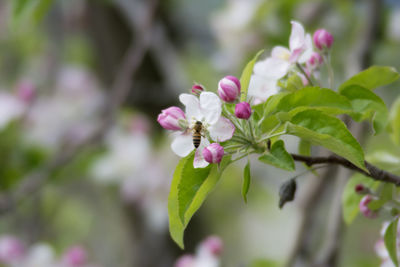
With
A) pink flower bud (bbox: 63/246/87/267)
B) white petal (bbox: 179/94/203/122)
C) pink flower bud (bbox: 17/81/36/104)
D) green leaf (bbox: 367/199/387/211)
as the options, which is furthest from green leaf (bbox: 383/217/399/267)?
pink flower bud (bbox: 17/81/36/104)

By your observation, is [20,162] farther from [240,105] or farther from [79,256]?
[240,105]

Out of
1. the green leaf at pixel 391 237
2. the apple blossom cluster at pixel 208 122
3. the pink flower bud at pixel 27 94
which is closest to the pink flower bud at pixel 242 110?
the apple blossom cluster at pixel 208 122

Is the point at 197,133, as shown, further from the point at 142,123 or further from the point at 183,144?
the point at 142,123

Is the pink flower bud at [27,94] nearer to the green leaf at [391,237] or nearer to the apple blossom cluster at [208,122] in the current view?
the apple blossom cluster at [208,122]

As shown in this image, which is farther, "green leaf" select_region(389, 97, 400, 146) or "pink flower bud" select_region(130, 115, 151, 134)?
"pink flower bud" select_region(130, 115, 151, 134)

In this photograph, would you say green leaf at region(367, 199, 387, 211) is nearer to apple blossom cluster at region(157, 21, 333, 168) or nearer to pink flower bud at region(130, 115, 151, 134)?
apple blossom cluster at region(157, 21, 333, 168)

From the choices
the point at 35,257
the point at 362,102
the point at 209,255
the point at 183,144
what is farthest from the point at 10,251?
the point at 362,102

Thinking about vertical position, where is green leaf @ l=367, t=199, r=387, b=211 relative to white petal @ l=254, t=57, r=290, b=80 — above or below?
below

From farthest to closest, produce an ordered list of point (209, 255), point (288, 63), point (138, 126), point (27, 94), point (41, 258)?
1. point (138, 126)
2. point (27, 94)
3. point (41, 258)
4. point (209, 255)
5. point (288, 63)
